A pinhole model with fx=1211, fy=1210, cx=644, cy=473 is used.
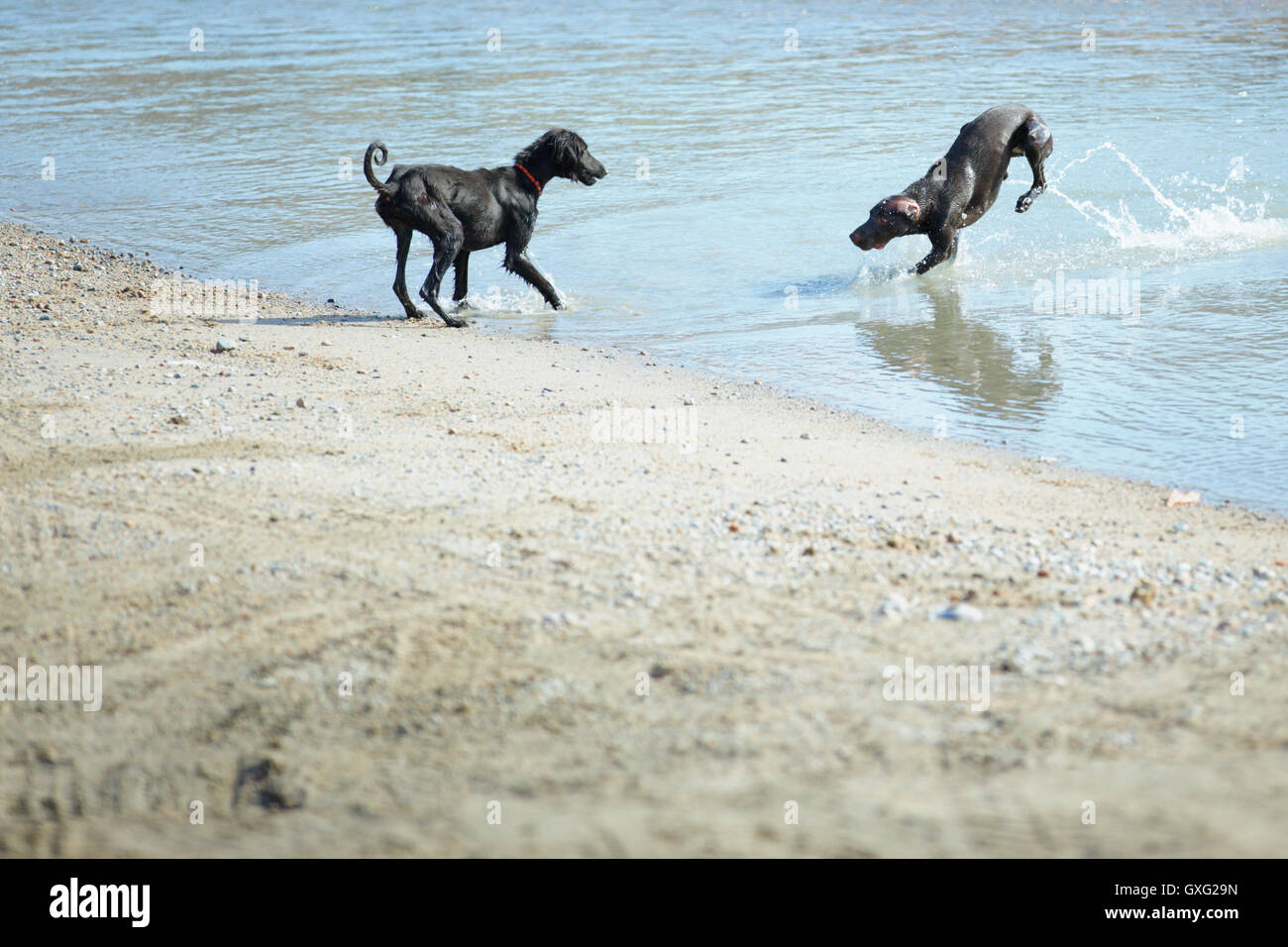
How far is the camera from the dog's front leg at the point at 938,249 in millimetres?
9422

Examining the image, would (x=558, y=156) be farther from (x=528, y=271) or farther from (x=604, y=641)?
(x=604, y=641)

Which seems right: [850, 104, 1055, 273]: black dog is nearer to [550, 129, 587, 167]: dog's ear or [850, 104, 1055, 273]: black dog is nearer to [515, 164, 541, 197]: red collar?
[550, 129, 587, 167]: dog's ear

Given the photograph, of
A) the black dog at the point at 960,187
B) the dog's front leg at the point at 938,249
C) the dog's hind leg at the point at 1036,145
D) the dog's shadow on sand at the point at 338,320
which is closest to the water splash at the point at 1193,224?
the dog's hind leg at the point at 1036,145

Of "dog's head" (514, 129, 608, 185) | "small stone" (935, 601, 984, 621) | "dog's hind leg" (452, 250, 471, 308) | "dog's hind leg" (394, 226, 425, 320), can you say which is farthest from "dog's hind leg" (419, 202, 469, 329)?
"small stone" (935, 601, 984, 621)

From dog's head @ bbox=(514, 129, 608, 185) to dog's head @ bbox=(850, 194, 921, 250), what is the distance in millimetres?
2133

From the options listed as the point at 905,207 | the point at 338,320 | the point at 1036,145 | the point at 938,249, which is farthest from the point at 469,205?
the point at 1036,145

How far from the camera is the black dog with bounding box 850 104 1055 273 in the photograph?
29.7ft

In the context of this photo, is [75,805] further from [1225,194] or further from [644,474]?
[1225,194]

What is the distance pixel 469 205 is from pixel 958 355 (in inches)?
135

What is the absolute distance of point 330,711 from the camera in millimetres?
3320

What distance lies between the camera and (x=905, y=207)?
8.97 m

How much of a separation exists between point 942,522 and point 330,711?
2522mm
